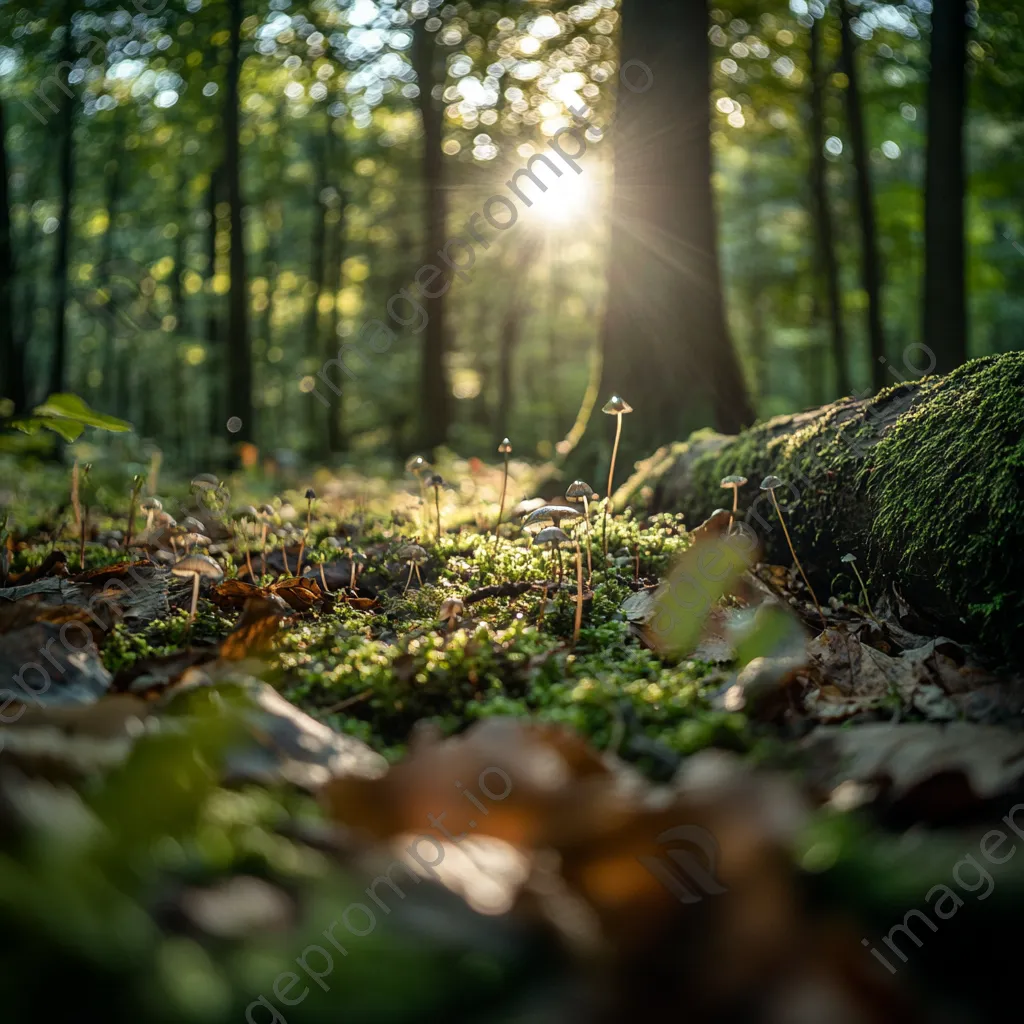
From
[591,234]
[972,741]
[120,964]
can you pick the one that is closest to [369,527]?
[972,741]

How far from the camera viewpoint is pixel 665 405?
668 cm

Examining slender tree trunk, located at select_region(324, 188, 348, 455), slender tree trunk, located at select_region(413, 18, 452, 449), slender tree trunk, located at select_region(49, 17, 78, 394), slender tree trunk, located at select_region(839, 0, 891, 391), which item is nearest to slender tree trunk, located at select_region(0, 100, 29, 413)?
slender tree trunk, located at select_region(49, 17, 78, 394)

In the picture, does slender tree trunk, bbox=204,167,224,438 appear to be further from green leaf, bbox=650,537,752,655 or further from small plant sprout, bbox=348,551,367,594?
green leaf, bbox=650,537,752,655

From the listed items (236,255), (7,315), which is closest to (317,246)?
(7,315)

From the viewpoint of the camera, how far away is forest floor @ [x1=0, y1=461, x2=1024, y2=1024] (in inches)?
40.4

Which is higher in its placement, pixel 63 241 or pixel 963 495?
pixel 63 241

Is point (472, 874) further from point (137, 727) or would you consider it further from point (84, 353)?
point (84, 353)

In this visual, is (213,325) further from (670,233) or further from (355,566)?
(355,566)

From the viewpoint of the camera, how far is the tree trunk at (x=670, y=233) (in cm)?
662

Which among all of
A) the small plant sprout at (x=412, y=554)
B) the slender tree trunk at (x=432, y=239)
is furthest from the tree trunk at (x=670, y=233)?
the slender tree trunk at (x=432, y=239)

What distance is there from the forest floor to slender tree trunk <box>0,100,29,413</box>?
580 inches

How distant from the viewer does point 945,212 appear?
9.00 m

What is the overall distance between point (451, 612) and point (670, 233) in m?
4.80

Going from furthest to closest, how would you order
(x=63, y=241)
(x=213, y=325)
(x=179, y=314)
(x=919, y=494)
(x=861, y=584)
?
(x=213, y=325), (x=179, y=314), (x=63, y=241), (x=861, y=584), (x=919, y=494)
